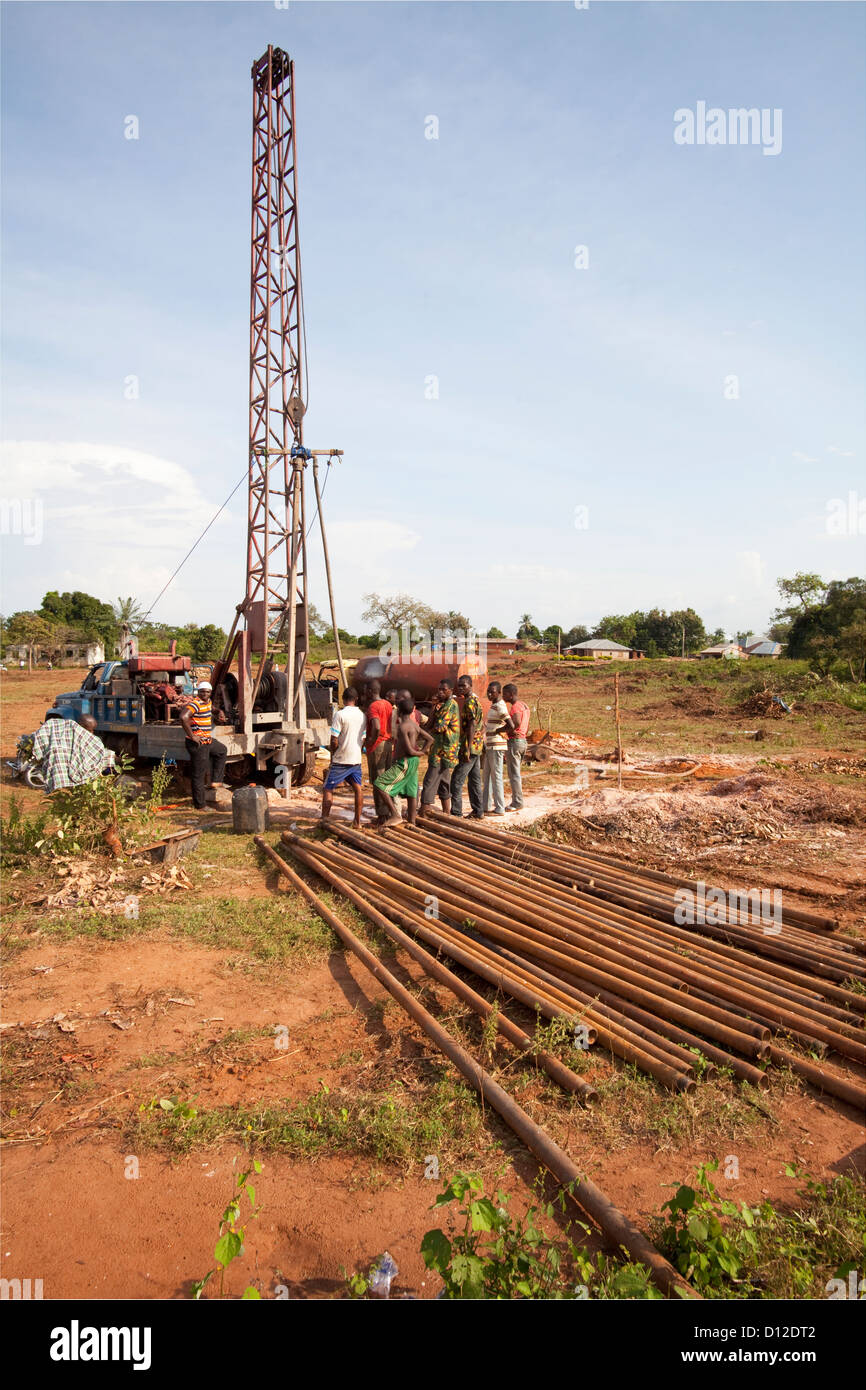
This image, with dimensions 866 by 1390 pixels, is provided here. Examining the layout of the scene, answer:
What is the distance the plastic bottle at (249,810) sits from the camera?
28.8 feet

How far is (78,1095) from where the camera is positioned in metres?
3.73

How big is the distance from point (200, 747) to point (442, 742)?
3.48 m

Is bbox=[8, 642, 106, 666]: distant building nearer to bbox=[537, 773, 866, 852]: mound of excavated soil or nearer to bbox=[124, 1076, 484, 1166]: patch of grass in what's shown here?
bbox=[537, 773, 866, 852]: mound of excavated soil

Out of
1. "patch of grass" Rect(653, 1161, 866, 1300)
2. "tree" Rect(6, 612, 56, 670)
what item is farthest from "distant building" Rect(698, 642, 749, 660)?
"patch of grass" Rect(653, 1161, 866, 1300)

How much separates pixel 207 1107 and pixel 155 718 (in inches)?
345

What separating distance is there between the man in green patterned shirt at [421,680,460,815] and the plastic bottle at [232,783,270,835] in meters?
1.80

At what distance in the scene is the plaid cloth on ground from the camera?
24.7ft

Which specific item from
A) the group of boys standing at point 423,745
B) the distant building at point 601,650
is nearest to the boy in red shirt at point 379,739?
the group of boys standing at point 423,745

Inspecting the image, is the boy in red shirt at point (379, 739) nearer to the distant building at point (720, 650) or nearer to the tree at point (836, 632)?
the tree at point (836, 632)

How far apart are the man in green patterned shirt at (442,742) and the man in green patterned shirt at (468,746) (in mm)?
92

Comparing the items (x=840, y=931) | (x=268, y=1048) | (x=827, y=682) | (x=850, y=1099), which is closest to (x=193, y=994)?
(x=268, y=1048)

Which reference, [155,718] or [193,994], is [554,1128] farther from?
[155,718]

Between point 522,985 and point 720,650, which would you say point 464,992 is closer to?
point 522,985
